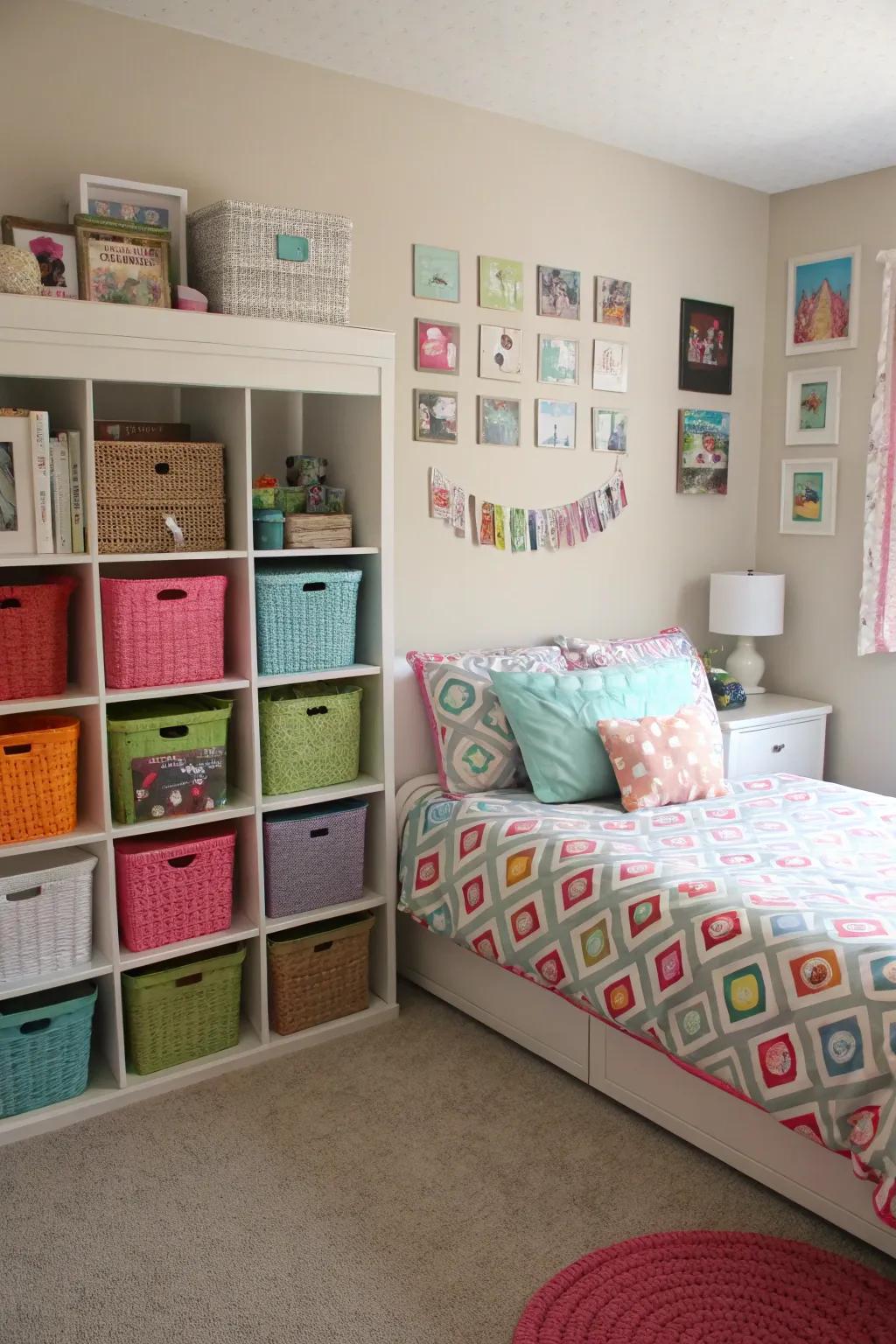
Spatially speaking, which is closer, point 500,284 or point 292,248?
point 292,248

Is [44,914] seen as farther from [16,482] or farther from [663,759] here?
[663,759]

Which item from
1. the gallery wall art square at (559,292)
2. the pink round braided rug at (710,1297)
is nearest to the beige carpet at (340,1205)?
the pink round braided rug at (710,1297)

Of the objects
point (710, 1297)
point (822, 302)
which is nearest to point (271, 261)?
point (822, 302)

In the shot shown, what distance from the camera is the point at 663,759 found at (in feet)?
9.84

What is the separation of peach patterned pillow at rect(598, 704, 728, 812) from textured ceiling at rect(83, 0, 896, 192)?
5.67 feet

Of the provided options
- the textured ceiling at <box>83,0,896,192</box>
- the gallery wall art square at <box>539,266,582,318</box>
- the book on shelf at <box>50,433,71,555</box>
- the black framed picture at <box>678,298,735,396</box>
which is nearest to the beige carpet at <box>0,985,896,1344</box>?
the book on shelf at <box>50,433,71,555</box>

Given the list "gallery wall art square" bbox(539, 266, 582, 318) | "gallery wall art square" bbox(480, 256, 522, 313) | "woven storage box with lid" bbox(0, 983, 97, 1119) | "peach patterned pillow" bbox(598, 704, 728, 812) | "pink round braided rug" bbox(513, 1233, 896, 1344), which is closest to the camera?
"pink round braided rug" bbox(513, 1233, 896, 1344)

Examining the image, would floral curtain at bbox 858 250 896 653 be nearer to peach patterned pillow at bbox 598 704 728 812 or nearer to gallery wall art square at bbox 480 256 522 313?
peach patterned pillow at bbox 598 704 728 812

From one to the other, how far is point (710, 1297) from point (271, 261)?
2348 millimetres

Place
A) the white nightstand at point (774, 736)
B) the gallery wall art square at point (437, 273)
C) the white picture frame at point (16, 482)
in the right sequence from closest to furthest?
the white picture frame at point (16, 482), the gallery wall art square at point (437, 273), the white nightstand at point (774, 736)

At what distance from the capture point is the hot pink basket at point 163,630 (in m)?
2.54

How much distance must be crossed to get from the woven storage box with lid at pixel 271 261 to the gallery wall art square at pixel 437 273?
1.85 feet

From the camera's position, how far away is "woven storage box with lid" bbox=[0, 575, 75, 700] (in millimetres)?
2428

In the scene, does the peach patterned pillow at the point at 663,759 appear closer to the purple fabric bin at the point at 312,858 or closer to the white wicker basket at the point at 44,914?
the purple fabric bin at the point at 312,858
